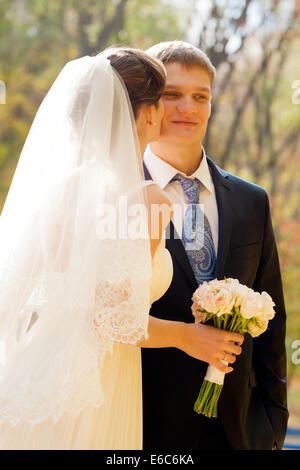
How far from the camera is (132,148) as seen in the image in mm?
2480

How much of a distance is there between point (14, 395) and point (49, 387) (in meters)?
0.13

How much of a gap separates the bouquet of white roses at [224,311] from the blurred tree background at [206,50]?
6.64 metres


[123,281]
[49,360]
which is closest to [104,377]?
[49,360]

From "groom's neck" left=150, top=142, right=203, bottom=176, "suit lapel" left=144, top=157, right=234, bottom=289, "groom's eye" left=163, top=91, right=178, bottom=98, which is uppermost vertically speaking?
"groom's eye" left=163, top=91, right=178, bottom=98

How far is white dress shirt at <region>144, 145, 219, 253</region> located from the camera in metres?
3.24

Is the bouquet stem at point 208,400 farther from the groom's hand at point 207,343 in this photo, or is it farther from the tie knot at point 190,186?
the tie knot at point 190,186

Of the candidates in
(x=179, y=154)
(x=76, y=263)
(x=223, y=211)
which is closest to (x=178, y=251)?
(x=223, y=211)

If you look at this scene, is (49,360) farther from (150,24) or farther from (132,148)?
(150,24)

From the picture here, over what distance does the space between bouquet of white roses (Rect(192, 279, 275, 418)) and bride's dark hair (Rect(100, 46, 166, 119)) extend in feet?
2.69

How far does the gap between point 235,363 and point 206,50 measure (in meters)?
6.37

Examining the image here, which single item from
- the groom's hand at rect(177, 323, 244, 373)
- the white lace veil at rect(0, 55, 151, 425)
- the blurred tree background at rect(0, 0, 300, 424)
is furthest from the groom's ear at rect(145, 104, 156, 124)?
the blurred tree background at rect(0, 0, 300, 424)

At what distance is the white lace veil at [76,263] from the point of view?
2287 mm

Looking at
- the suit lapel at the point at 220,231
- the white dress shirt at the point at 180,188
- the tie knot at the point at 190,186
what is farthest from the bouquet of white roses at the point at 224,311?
the tie knot at the point at 190,186

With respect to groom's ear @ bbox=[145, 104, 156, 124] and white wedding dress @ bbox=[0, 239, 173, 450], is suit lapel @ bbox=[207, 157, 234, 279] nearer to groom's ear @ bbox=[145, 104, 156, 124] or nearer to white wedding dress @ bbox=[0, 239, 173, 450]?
white wedding dress @ bbox=[0, 239, 173, 450]
